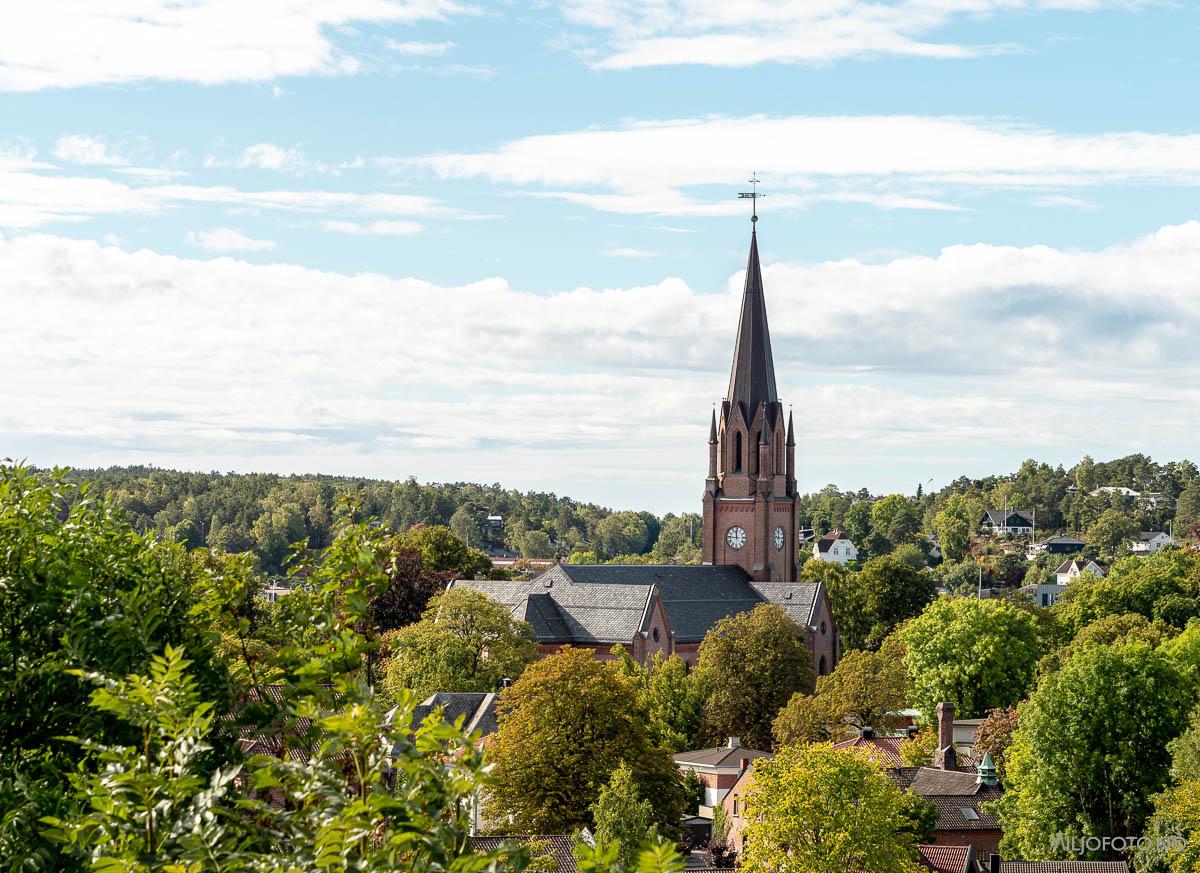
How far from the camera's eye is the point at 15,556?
57.5 ft

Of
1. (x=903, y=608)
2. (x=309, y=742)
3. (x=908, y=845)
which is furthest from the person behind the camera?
(x=903, y=608)

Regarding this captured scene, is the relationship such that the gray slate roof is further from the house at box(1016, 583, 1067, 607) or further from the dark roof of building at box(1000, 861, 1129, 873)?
the house at box(1016, 583, 1067, 607)

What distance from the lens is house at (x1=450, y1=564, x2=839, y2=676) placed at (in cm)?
8806

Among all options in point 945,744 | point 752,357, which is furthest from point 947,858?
point 752,357

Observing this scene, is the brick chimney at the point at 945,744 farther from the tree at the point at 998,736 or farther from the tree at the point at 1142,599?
the tree at the point at 1142,599

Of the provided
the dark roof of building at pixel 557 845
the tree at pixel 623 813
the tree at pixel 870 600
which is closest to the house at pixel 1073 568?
the tree at pixel 870 600

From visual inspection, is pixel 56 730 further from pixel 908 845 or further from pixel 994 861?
pixel 994 861

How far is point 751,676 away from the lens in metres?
77.6

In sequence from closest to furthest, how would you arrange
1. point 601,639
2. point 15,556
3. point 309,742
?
1. point 309,742
2. point 15,556
3. point 601,639

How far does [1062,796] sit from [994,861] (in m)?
3.59

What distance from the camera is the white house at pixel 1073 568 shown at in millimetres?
181250

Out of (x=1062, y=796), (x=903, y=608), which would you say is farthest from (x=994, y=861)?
(x=903, y=608)

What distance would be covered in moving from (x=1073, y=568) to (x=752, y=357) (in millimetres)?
89910

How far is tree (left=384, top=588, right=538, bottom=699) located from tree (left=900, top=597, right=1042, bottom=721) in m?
19.4
